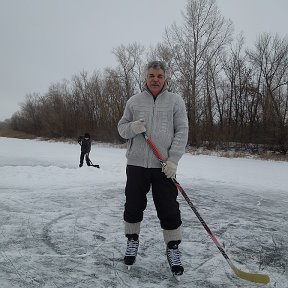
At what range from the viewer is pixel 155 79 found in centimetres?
296

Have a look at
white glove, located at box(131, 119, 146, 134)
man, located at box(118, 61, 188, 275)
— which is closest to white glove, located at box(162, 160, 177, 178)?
man, located at box(118, 61, 188, 275)

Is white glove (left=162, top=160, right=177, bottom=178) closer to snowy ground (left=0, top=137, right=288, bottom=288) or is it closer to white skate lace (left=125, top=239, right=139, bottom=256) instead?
white skate lace (left=125, top=239, right=139, bottom=256)

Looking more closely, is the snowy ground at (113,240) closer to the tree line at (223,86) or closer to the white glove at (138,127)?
the white glove at (138,127)

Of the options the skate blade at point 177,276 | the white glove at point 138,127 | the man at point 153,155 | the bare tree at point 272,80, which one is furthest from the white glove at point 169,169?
the bare tree at point 272,80

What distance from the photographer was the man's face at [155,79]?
296 cm

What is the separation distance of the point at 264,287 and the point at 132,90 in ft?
110

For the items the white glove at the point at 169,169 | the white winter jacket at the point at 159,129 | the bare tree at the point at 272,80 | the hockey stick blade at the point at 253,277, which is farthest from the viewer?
the bare tree at the point at 272,80

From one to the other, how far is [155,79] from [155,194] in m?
1.02

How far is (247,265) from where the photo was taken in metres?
3.06

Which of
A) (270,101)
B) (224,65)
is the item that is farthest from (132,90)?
(270,101)

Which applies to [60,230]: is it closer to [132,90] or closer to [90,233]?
[90,233]

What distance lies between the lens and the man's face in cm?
296

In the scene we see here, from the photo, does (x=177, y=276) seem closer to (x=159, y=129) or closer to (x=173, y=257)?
(x=173, y=257)

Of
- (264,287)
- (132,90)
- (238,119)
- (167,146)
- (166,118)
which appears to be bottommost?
(264,287)
